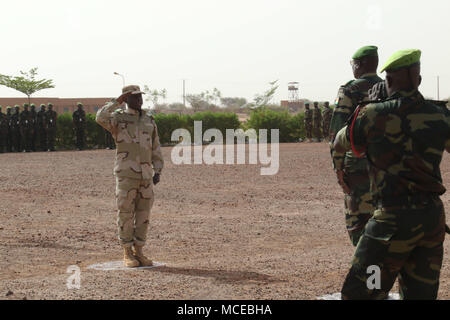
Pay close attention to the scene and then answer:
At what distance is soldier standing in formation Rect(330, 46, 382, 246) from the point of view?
17.0 ft

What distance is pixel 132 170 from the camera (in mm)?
7094

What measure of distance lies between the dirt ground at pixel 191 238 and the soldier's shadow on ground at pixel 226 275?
0.01 meters

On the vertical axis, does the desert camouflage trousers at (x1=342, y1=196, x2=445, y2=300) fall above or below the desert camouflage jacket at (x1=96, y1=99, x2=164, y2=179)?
below

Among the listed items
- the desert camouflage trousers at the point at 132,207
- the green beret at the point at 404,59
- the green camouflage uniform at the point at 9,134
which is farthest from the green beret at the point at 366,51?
the green camouflage uniform at the point at 9,134

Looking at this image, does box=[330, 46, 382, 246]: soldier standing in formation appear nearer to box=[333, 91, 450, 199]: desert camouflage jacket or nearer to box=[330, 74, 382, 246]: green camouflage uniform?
box=[330, 74, 382, 246]: green camouflage uniform

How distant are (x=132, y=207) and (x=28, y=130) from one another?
26.0m

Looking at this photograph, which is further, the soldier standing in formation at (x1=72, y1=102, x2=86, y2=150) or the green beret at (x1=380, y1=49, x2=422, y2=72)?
the soldier standing in formation at (x1=72, y1=102, x2=86, y2=150)

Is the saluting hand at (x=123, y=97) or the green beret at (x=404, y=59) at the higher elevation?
the green beret at (x=404, y=59)

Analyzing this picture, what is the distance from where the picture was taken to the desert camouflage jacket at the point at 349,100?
5.28 metres

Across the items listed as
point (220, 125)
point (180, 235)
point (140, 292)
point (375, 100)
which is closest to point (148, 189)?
point (140, 292)

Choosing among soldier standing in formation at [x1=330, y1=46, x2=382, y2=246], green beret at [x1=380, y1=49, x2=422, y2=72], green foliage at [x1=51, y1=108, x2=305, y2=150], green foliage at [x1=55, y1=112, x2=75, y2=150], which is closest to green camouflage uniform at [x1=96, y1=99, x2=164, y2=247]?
soldier standing in formation at [x1=330, y1=46, x2=382, y2=246]

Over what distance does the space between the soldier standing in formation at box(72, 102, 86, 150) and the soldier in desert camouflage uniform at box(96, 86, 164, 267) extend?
1021 inches

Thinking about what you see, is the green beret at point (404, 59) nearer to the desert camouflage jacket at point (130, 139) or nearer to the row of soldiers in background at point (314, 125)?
the desert camouflage jacket at point (130, 139)
